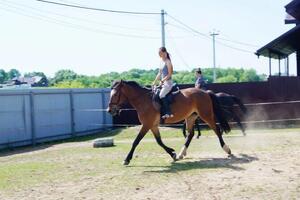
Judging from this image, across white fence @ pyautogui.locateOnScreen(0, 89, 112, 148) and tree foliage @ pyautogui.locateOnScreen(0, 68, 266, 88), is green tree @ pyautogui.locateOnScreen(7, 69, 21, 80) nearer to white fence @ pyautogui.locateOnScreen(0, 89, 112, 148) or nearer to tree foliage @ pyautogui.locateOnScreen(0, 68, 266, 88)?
tree foliage @ pyautogui.locateOnScreen(0, 68, 266, 88)

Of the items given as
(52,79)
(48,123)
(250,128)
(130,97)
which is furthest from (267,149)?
(52,79)

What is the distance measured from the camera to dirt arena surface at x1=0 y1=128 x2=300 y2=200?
8.20 meters

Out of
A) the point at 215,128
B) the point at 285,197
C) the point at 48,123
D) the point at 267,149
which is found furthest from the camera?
the point at 48,123

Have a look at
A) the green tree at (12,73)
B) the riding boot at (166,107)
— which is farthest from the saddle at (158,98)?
the green tree at (12,73)

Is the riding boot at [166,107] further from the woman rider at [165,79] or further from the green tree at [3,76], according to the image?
the green tree at [3,76]

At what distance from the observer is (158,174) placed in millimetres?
9922

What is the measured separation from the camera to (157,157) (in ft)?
41.4

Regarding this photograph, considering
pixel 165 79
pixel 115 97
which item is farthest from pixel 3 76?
pixel 165 79

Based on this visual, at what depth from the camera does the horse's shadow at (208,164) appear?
10421 millimetres

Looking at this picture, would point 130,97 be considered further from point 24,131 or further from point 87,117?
point 87,117

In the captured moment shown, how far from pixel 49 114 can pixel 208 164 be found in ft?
34.3

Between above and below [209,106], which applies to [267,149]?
below

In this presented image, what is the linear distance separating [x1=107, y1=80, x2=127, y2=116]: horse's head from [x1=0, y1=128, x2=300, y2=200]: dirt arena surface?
4.16 feet

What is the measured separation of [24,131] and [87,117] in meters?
4.43
